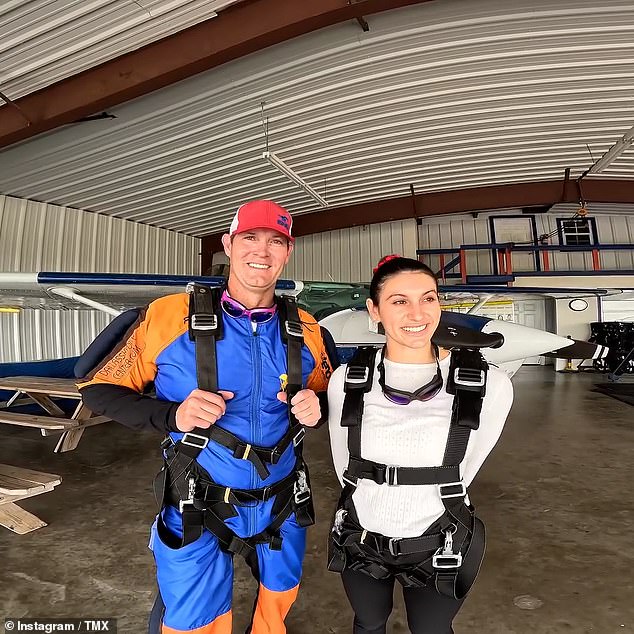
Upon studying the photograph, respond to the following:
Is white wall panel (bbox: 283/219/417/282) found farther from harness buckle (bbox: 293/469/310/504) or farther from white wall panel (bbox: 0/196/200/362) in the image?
harness buckle (bbox: 293/469/310/504)

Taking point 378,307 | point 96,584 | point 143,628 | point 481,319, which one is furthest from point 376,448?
point 481,319

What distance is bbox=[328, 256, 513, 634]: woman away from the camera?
1329 millimetres

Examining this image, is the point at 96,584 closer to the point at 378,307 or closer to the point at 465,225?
the point at 378,307

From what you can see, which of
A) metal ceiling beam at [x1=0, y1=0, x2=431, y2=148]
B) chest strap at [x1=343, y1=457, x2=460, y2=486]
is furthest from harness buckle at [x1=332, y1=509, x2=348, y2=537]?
metal ceiling beam at [x1=0, y1=0, x2=431, y2=148]

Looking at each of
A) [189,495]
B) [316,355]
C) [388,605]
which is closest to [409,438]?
[316,355]

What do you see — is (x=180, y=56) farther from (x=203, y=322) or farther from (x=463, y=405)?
(x=463, y=405)

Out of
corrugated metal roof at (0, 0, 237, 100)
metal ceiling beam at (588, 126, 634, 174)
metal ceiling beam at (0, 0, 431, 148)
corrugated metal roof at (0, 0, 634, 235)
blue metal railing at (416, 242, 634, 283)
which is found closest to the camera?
corrugated metal roof at (0, 0, 237, 100)

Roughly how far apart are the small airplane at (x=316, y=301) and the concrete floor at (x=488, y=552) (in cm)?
110

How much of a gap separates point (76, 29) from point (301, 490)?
5839 mm

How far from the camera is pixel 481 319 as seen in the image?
5336mm

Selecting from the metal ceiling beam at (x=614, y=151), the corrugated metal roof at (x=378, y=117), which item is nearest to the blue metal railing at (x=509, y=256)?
the corrugated metal roof at (x=378, y=117)

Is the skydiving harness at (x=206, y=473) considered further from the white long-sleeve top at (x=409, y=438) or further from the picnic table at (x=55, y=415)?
the picnic table at (x=55, y=415)

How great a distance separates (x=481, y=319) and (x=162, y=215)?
9450 mm

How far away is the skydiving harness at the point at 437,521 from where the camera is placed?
131 cm
